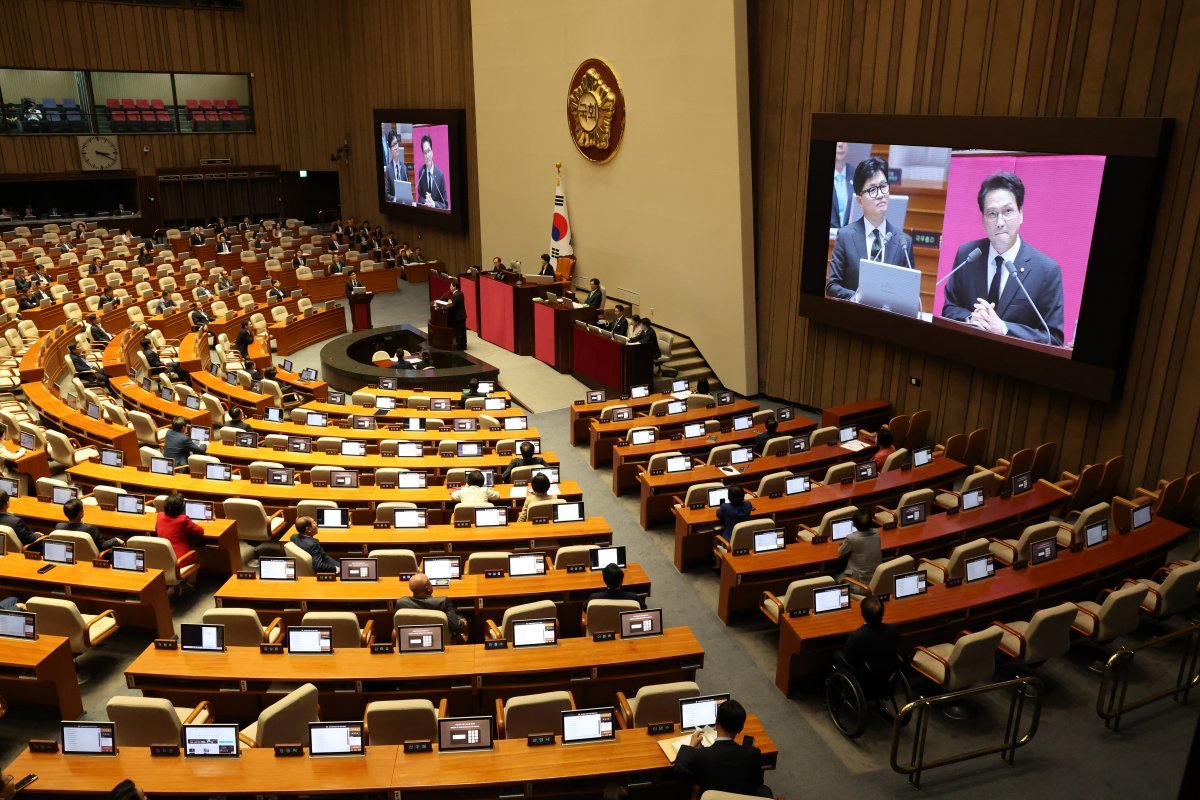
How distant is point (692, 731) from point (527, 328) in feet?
39.9

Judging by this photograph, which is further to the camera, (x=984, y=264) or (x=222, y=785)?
(x=984, y=264)

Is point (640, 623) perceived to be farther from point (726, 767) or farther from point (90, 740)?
point (90, 740)

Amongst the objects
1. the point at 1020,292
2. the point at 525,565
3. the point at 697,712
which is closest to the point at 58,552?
the point at 525,565

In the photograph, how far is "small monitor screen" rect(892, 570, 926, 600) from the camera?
6969mm

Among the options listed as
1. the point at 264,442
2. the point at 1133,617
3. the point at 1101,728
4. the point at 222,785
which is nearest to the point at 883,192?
the point at 1133,617

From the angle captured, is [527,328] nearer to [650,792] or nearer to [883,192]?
[883,192]

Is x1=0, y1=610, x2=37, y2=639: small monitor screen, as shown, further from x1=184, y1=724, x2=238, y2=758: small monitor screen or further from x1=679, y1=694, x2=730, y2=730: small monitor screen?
x1=679, y1=694, x2=730, y2=730: small monitor screen

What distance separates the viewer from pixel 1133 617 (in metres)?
6.66

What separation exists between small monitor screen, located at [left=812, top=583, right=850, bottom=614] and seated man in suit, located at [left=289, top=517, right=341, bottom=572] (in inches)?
156

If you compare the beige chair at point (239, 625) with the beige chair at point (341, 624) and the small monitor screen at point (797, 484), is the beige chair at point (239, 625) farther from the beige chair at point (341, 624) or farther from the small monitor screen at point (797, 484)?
the small monitor screen at point (797, 484)

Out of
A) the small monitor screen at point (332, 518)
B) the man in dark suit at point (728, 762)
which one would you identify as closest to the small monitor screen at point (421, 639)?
the man in dark suit at point (728, 762)

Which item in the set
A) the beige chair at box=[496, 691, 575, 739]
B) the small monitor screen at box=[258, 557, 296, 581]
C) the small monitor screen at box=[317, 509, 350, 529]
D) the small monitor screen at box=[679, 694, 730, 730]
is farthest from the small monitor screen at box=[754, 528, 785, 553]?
the small monitor screen at box=[258, 557, 296, 581]

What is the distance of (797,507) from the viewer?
885 centimetres

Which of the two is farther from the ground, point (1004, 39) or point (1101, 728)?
point (1004, 39)
